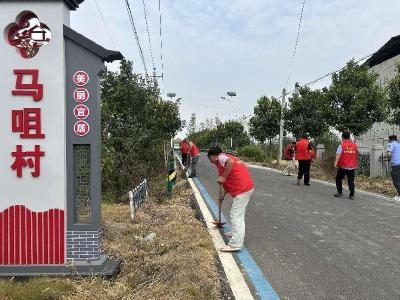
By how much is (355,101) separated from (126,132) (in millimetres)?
11496

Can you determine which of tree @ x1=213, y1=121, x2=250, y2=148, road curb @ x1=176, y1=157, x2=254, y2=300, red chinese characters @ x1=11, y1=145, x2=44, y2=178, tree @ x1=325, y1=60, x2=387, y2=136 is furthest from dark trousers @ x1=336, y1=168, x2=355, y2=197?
tree @ x1=213, y1=121, x2=250, y2=148

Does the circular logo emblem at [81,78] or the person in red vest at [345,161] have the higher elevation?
the circular logo emblem at [81,78]

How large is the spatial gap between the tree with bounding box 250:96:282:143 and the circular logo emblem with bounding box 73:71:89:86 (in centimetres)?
3228

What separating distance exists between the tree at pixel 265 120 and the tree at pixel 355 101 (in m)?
14.4

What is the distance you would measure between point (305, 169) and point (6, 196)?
11.7 m

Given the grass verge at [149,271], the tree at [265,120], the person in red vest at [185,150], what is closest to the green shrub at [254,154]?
the tree at [265,120]

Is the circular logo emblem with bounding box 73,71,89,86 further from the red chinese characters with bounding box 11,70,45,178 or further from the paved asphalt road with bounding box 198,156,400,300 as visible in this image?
the paved asphalt road with bounding box 198,156,400,300

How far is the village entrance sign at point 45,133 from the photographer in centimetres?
518

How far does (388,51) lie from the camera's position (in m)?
33.7

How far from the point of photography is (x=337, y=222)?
872 centimetres

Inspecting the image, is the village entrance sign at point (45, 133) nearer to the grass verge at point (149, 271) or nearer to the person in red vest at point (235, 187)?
the grass verge at point (149, 271)

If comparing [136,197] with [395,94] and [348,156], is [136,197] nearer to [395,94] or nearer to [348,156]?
[348,156]

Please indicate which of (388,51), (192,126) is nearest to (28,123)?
(388,51)

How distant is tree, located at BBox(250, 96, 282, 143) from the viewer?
3741 cm
